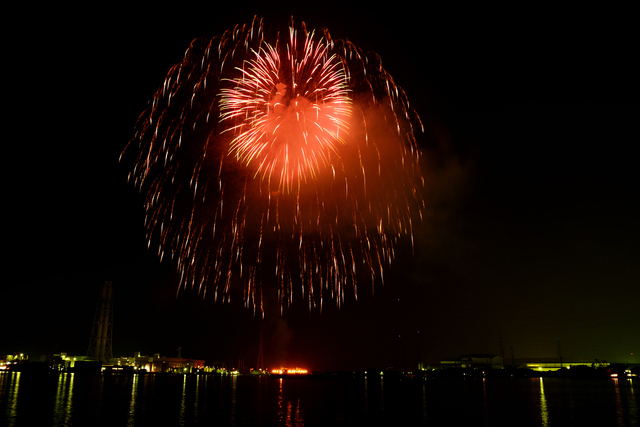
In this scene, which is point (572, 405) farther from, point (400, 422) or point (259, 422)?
point (259, 422)

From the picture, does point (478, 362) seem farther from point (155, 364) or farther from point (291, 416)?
point (291, 416)

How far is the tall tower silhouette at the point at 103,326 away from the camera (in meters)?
99.4

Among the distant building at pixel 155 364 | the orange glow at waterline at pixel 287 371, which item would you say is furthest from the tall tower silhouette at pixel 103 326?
the orange glow at waterline at pixel 287 371

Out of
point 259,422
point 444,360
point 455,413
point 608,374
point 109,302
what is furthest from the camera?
point 444,360

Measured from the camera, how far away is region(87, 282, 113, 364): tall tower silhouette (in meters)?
99.4

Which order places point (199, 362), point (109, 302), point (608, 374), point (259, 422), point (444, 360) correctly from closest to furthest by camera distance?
point (259, 422)
point (109, 302)
point (608, 374)
point (444, 360)
point (199, 362)

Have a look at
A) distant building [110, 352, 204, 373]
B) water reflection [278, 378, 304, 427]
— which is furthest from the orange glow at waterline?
water reflection [278, 378, 304, 427]

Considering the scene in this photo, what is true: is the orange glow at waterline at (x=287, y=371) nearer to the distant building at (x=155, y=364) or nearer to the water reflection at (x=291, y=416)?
the distant building at (x=155, y=364)

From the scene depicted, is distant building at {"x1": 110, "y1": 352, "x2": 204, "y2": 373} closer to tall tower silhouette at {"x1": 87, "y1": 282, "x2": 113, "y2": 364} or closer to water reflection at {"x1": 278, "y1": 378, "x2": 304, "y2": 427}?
tall tower silhouette at {"x1": 87, "y1": 282, "x2": 113, "y2": 364}

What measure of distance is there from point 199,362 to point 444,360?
79.3m

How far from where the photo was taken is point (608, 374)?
11044 centimetres

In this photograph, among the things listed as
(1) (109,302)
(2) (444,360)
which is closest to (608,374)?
(2) (444,360)

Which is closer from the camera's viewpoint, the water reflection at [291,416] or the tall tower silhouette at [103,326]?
the water reflection at [291,416]

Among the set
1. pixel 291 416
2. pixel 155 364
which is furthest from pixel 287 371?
pixel 291 416
